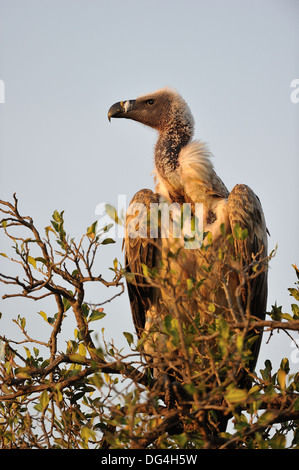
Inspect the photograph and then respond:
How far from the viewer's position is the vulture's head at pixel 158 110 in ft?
20.6

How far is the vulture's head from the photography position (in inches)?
248

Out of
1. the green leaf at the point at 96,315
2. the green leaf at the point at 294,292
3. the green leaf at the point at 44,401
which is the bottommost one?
the green leaf at the point at 44,401

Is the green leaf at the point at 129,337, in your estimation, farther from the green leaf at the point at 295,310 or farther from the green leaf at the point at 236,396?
the green leaf at the point at 295,310

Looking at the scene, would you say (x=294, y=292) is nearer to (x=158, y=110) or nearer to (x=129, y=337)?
(x=129, y=337)

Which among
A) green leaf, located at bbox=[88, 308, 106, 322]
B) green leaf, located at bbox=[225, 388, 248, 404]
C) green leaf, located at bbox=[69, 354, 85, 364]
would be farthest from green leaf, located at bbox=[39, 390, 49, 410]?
green leaf, located at bbox=[225, 388, 248, 404]

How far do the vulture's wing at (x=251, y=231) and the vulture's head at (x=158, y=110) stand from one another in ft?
4.24

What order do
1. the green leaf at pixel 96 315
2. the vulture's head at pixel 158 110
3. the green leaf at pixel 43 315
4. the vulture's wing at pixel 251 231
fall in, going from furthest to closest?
the vulture's head at pixel 158 110 → the vulture's wing at pixel 251 231 → the green leaf at pixel 43 315 → the green leaf at pixel 96 315

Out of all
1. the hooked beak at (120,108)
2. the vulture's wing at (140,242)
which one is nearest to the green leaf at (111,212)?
the vulture's wing at (140,242)

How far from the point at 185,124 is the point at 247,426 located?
3961mm

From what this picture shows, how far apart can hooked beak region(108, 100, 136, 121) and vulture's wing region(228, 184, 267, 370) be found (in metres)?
1.76

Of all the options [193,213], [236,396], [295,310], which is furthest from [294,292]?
[193,213]

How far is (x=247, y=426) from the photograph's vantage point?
2.82 m

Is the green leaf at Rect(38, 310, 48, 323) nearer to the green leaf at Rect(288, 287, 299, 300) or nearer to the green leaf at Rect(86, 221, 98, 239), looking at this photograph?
the green leaf at Rect(86, 221, 98, 239)
